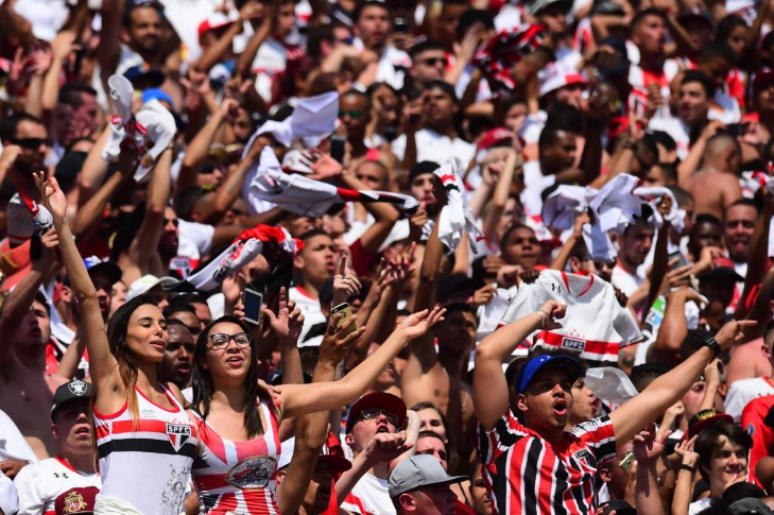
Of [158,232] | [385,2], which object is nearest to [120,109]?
[158,232]

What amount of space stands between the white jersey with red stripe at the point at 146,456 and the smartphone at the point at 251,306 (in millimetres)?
1496

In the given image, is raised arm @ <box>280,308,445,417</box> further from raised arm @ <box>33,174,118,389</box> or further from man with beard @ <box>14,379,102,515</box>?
man with beard @ <box>14,379,102,515</box>

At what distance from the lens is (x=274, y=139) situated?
34.8 ft

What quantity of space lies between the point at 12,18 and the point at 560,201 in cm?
473

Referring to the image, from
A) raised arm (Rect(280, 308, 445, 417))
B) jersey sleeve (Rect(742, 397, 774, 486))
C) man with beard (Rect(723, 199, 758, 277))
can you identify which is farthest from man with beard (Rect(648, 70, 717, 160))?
raised arm (Rect(280, 308, 445, 417))

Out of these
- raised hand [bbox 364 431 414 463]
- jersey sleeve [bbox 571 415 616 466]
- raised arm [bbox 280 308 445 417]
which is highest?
raised arm [bbox 280 308 445 417]

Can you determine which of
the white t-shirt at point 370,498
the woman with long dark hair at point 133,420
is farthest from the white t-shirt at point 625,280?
the woman with long dark hair at point 133,420

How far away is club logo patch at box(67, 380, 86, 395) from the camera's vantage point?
25.5 ft

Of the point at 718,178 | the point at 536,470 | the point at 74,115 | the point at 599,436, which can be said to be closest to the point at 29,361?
the point at 536,470

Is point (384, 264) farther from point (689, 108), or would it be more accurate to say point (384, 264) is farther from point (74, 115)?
point (689, 108)

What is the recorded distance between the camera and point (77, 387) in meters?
7.77

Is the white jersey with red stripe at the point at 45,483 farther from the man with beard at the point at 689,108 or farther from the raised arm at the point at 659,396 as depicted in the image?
the man with beard at the point at 689,108

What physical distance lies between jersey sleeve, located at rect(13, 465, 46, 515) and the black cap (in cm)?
36

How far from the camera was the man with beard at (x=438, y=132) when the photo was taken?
1335 cm
